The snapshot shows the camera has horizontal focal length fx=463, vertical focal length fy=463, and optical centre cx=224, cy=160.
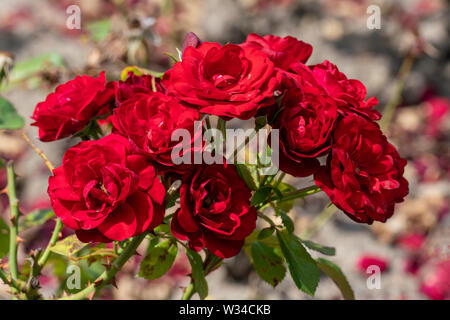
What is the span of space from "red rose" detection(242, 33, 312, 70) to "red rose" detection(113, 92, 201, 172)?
146 millimetres

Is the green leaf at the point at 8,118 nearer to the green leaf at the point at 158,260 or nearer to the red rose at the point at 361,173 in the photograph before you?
the green leaf at the point at 158,260

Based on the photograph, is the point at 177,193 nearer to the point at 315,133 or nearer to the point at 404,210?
the point at 315,133

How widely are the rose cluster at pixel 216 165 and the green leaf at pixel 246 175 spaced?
0.02 metres

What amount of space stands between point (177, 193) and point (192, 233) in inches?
1.9

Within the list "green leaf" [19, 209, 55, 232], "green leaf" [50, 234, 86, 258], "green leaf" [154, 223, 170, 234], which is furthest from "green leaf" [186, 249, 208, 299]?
"green leaf" [19, 209, 55, 232]

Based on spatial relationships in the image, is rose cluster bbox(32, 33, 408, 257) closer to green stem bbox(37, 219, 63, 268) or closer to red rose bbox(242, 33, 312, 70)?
red rose bbox(242, 33, 312, 70)

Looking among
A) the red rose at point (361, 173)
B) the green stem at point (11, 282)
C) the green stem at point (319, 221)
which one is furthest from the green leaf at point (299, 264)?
the green stem at point (319, 221)

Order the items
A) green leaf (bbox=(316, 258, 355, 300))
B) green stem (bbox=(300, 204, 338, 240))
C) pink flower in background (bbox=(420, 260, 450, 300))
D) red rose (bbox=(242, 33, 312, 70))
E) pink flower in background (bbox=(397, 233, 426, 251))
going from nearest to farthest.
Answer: red rose (bbox=(242, 33, 312, 70)) → green leaf (bbox=(316, 258, 355, 300)) → pink flower in background (bbox=(420, 260, 450, 300)) → green stem (bbox=(300, 204, 338, 240)) → pink flower in background (bbox=(397, 233, 426, 251))

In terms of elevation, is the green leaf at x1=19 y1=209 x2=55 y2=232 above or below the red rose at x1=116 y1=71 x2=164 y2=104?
below

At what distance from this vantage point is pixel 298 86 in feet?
1.72

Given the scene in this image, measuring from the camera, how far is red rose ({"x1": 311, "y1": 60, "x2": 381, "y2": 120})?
20.7 inches

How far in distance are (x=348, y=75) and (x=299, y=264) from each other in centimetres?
172

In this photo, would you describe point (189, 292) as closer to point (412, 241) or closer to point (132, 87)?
point (132, 87)

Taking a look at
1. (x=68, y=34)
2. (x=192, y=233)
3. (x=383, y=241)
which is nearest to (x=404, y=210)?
(x=383, y=241)
